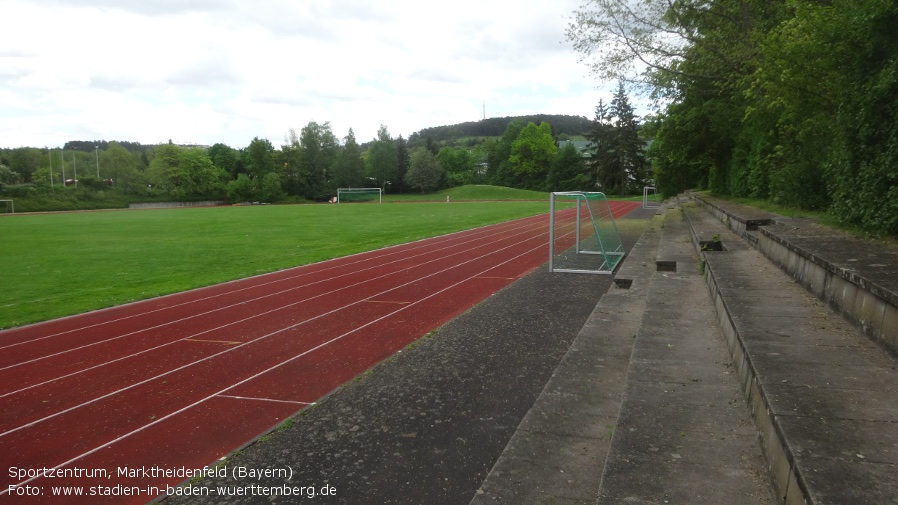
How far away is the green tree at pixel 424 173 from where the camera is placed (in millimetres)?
94125

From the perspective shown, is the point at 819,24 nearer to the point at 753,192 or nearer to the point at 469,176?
the point at 753,192

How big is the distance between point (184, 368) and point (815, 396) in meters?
6.16

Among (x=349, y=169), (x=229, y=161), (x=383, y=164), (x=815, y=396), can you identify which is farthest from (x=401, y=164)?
(x=815, y=396)

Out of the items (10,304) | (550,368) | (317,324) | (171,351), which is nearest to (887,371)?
(550,368)

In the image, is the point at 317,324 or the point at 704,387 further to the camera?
the point at 317,324

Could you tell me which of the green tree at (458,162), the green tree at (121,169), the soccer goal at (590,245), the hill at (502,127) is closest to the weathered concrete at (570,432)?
the soccer goal at (590,245)

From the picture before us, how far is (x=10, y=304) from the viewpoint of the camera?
36.4 ft

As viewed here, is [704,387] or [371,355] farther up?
[704,387]

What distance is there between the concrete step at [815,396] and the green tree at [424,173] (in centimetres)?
8978

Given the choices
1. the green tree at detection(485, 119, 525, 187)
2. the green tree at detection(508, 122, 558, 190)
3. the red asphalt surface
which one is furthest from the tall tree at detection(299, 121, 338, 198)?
the red asphalt surface

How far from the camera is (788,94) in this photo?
1017 cm

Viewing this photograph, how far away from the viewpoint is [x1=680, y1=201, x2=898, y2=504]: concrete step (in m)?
2.21

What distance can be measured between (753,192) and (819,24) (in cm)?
999

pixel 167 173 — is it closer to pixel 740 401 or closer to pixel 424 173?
pixel 424 173
